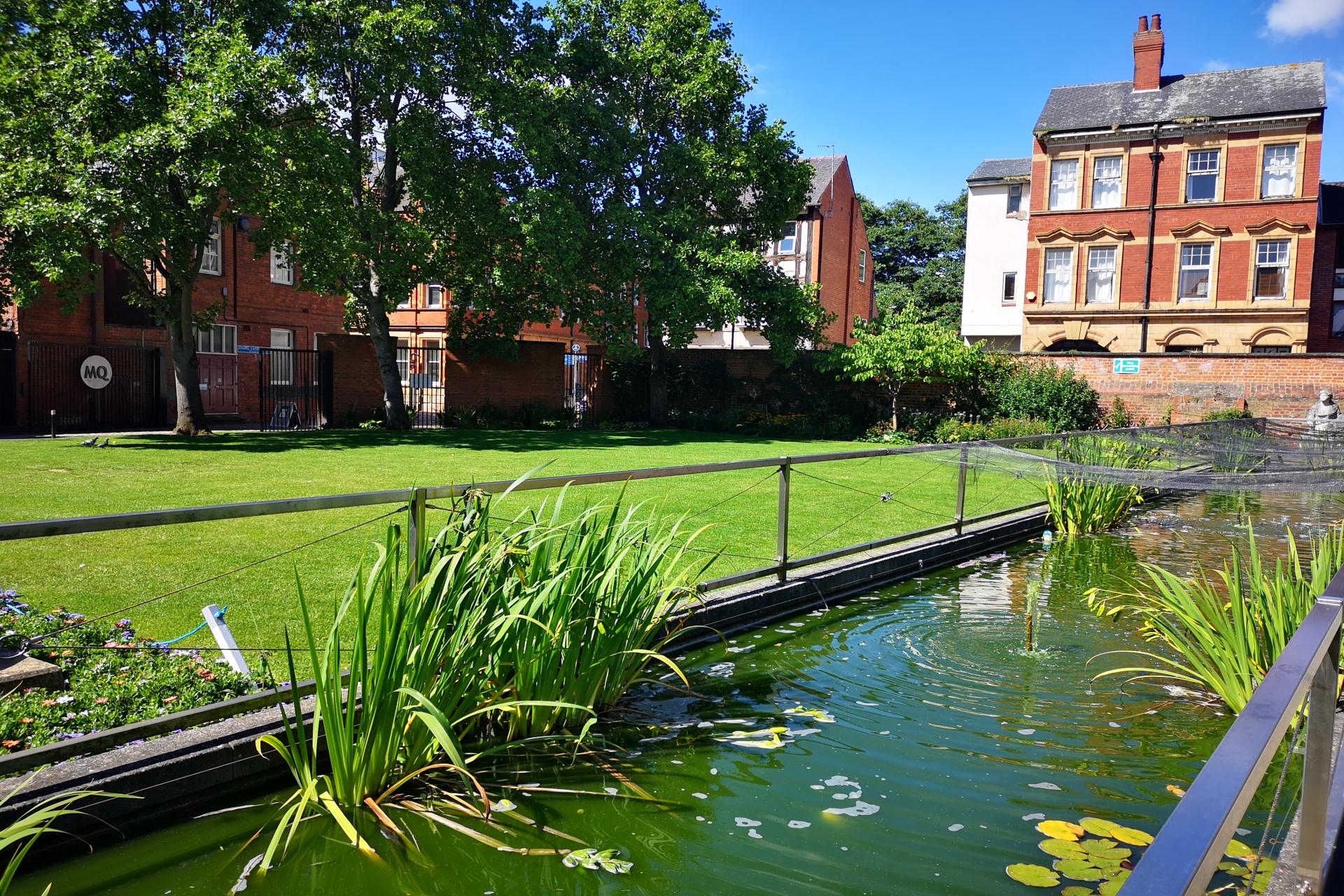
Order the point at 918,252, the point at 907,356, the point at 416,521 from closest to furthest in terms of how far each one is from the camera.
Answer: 1. the point at 416,521
2. the point at 907,356
3. the point at 918,252

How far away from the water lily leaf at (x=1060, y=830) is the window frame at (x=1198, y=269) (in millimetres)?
36648

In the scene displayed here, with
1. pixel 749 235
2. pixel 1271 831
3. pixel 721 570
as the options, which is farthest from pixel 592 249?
pixel 1271 831

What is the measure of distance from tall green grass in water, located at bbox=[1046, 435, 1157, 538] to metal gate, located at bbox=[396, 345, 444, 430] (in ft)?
68.0

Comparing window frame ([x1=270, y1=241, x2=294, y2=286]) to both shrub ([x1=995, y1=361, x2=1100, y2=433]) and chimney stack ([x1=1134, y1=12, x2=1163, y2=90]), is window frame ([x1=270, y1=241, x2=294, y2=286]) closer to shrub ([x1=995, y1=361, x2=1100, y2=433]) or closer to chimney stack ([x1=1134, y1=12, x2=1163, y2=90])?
shrub ([x1=995, y1=361, x2=1100, y2=433])

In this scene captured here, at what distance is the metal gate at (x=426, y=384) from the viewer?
2958cm

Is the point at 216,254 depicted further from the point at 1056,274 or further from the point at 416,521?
the point at 1056,274

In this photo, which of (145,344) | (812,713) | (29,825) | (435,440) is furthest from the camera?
(145,344)

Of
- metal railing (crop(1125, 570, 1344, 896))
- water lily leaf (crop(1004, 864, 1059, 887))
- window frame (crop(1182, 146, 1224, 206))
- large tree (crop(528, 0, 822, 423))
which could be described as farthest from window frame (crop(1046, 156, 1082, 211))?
metal railing (crop(1125, 570, 1344, 896))

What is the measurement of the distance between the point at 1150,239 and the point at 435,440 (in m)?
27.7

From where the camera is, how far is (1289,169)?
3384 cm

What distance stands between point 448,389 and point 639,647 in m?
25.2

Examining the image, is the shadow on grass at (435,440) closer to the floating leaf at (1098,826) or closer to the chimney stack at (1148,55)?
the floating leaf at (1098,826)

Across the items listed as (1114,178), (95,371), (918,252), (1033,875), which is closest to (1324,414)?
(1114,178)

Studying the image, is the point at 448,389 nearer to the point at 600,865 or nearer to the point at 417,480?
the point at 417,480
